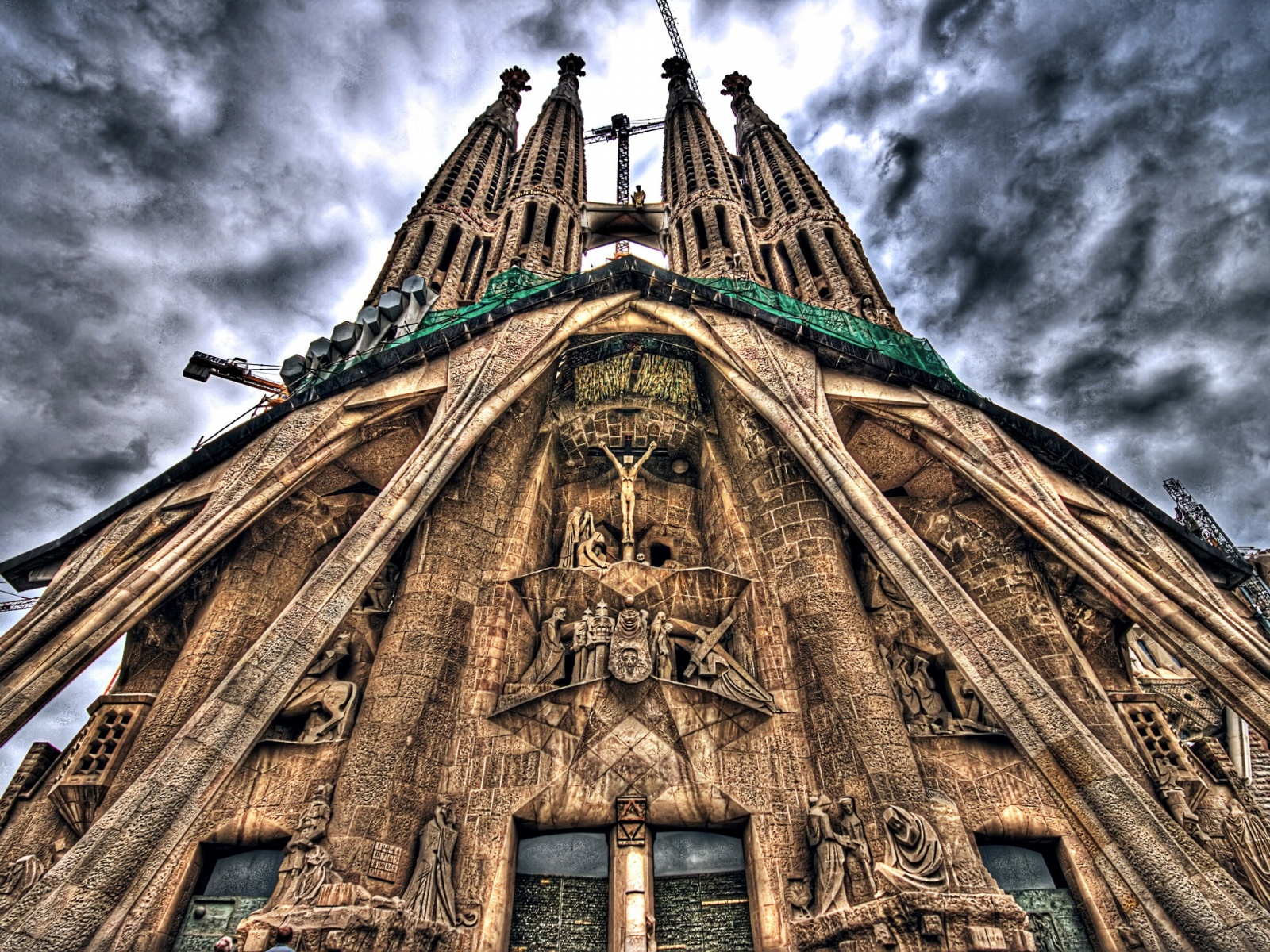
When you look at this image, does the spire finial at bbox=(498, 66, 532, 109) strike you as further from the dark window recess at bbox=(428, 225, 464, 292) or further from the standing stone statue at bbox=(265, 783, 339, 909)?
the standing stone statue at bbox=(265, 783, 339, 909)

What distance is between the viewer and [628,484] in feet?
37.0

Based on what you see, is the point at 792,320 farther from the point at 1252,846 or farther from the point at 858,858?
the point at 1252,846

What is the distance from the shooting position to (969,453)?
8.84 meters

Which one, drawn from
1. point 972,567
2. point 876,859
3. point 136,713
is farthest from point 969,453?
point 136,713

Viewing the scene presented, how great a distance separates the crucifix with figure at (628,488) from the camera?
35.4 ft

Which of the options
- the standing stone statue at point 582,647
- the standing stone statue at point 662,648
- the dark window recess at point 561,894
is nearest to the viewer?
the dark window recess at point 561,894

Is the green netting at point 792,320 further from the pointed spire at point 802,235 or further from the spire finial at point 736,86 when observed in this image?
the spire finial at point 736,86

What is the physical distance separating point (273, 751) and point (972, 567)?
972 cm

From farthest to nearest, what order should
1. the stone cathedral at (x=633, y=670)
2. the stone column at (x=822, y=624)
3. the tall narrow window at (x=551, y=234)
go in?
1. the tall narrow window at (x=551, y=234)
2. the stone column at (x=822, y=624)
3. the stone cathedral at (x=633, y=670)

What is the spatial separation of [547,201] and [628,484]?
15.0 metres

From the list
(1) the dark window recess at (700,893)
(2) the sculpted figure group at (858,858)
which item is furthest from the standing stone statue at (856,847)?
(1) the dark window recess at (700,893)

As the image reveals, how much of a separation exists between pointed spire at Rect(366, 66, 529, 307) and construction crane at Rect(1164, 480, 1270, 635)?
85.3 ft

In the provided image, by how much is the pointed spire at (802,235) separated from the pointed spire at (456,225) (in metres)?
9.30

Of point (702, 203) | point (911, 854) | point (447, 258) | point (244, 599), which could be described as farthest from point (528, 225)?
point (911, 854)
